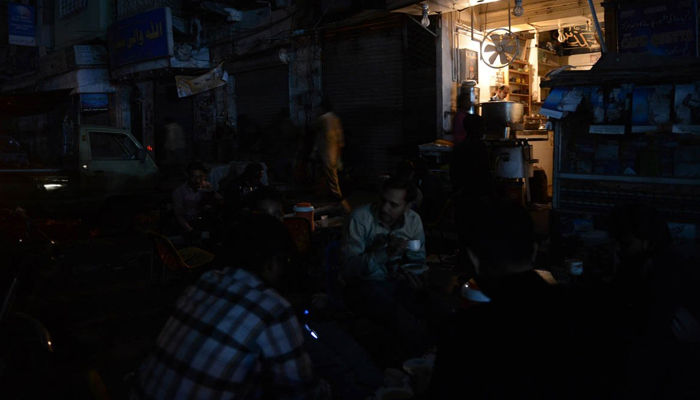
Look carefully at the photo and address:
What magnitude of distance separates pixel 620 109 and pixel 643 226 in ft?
9.58

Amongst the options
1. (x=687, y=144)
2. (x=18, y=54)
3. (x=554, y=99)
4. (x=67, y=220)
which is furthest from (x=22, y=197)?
(x=18, y=54)

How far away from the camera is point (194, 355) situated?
2.13m

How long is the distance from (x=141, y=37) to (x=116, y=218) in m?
9.44

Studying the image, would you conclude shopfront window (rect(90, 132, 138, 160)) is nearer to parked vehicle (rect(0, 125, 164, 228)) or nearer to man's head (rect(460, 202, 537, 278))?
parked vehicle (rect(0, 125, 164, 228))

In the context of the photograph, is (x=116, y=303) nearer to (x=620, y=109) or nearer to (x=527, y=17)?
(x=620, y=109)

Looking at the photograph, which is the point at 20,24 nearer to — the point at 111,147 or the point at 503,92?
the point at 111,147

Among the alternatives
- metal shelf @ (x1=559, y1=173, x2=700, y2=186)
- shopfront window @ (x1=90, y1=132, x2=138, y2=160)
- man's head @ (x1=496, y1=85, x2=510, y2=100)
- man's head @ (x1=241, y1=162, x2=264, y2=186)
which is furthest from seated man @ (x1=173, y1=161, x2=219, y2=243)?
man's head @ (x1=496, y1=85, x2=510, y2=100)

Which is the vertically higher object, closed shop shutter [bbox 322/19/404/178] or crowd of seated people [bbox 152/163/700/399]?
closed shop shutter [bbox 322/19/404/178]

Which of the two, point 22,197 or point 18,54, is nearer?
point 22,197

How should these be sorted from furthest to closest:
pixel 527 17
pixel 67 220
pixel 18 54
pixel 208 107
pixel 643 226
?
pixel 18 54 < pixel 208 107 < pixel 527 17 < pixel 67 220 < pixel 643 226

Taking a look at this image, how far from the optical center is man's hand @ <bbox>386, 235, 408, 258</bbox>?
4160 millimetres

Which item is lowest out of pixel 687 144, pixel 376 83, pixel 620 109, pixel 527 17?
pixel 687 144

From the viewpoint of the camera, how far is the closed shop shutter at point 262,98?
14836mm

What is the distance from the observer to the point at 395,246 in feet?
13.6
